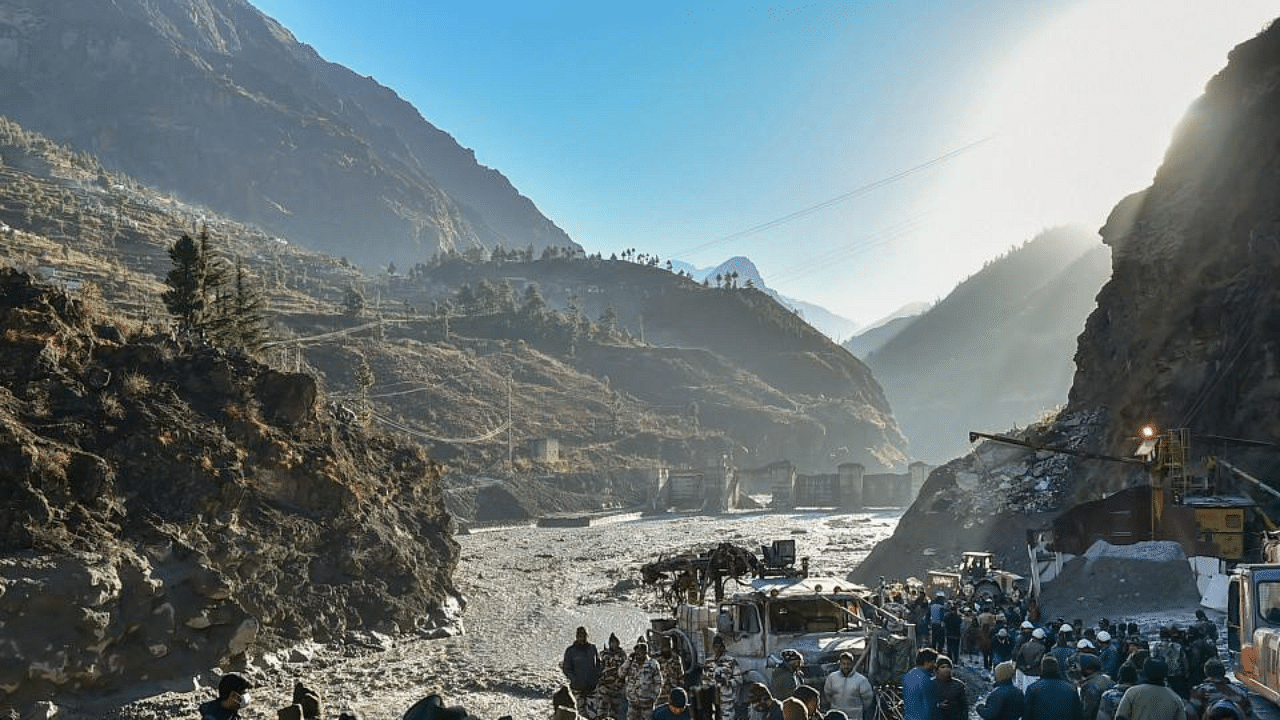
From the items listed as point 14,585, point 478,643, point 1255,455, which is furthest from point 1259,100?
point 14,585

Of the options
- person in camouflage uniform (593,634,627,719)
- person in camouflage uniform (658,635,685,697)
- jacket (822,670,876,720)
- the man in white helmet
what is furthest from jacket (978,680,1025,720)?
the man in white helmet

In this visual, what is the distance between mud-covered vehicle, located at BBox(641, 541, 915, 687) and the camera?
13.3m

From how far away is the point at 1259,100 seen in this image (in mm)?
37906

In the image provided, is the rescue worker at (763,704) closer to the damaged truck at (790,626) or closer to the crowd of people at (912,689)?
the crowd of people at (912,689)

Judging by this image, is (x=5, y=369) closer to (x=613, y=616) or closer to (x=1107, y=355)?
(x=613, y=616)

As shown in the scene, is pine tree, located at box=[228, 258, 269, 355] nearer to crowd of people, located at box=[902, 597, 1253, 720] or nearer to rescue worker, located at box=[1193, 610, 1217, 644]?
crowd of people, located at box=[902, 597, 1253, 720]

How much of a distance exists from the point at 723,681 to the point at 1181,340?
3318cm

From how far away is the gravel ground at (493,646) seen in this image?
21.7 metres

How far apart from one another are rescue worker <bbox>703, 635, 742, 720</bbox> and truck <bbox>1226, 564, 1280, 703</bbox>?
19.0 ft

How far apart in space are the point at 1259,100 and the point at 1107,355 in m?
13.7

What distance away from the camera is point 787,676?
11.5m

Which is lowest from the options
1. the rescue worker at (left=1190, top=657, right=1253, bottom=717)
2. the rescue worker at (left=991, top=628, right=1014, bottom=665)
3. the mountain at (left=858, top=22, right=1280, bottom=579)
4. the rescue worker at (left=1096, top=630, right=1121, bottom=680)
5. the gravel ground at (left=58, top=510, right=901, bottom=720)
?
the gravel ground at (left=58, top=510, right=901, bottom=720)

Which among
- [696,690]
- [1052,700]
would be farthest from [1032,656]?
[1052,700]

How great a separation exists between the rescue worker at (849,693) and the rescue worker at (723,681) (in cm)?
126
